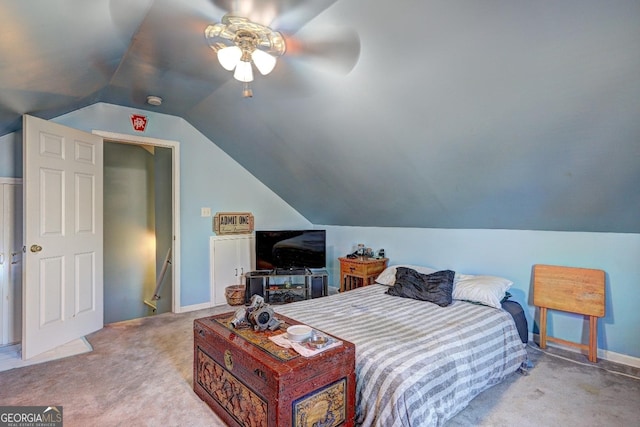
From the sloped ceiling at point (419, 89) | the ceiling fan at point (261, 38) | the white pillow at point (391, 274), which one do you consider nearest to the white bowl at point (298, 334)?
the ceiling fan at point (261, 38)

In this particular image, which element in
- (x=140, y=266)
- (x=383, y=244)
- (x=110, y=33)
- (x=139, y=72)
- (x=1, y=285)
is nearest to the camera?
(x=110, y=33)

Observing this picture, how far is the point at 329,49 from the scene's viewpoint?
215 centimetres

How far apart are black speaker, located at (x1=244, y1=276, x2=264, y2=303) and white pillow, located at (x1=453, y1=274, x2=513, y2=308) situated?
2299mm

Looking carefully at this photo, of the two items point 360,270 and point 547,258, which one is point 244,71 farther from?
point 547,258

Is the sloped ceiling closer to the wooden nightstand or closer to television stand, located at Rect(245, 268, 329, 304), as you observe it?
the wooden nightstand

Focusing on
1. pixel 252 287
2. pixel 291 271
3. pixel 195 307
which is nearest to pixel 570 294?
pixel 291 271

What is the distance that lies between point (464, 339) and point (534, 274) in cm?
135

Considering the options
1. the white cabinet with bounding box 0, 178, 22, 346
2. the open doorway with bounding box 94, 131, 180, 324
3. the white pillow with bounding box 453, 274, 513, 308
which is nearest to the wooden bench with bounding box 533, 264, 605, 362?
the white pillow with bounding box 453, 274, 513, 308

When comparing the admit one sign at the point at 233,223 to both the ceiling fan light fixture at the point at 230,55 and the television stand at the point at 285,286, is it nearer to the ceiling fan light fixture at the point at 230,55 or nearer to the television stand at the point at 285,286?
Result: the television stand at the point at 285,286

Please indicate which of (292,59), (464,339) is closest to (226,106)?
(292,59)

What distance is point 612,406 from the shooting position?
6.49 feet

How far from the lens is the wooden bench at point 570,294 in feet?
8.41

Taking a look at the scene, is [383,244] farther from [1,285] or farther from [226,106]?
[1,285]

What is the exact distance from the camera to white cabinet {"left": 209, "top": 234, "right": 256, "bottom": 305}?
420cm
